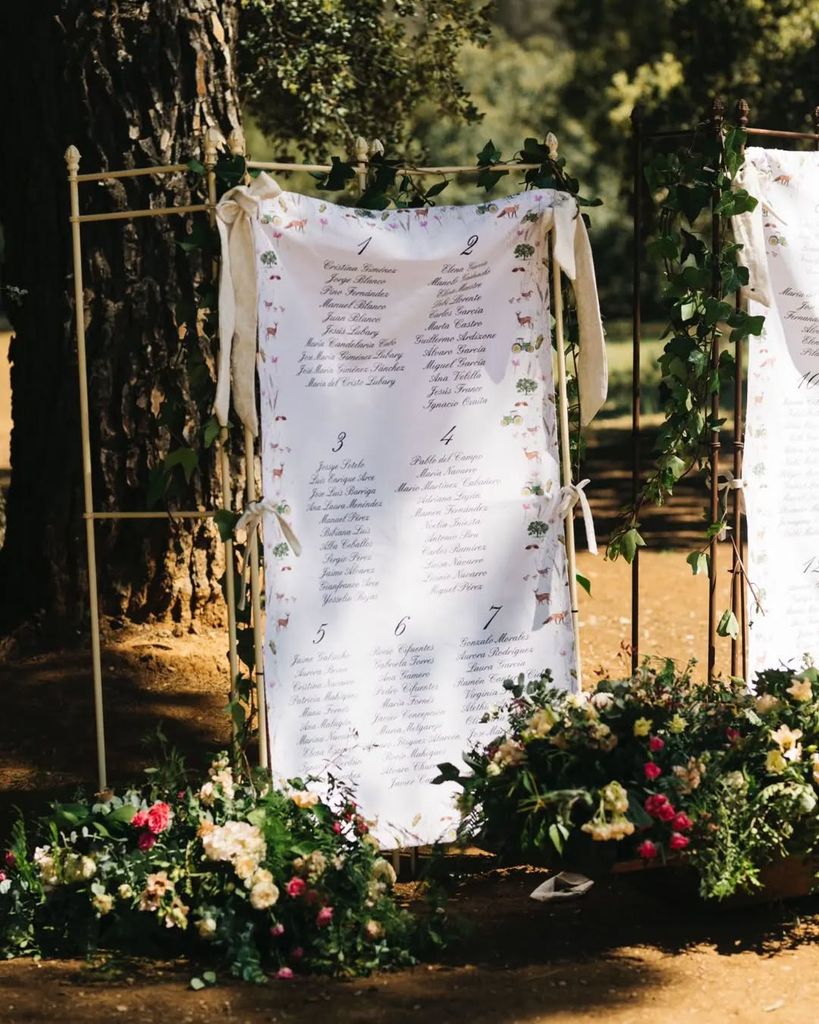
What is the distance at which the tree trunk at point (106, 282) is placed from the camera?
18.1 ft

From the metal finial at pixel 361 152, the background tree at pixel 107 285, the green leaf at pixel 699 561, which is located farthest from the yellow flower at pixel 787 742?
the background tree at pixel 107 285

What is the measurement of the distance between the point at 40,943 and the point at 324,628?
115 cm

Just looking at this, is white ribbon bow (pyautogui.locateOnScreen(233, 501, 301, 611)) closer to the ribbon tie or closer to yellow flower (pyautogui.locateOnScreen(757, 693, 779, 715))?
the ribbon tie

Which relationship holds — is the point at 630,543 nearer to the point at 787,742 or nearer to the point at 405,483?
the point at 405,483

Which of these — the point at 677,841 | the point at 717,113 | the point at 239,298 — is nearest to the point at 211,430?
the point at 239,298

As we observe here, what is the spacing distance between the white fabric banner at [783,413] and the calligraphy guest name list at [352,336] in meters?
1.22

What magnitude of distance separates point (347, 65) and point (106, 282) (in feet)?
10.3

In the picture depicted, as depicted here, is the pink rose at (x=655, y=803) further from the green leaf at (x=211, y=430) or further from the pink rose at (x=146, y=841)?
the green leaf at (x=211, y=430)

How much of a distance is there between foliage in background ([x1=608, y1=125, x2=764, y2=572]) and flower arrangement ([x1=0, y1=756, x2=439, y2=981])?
144cm

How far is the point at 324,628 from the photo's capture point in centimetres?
416

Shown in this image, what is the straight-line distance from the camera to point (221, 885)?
379 centimetres

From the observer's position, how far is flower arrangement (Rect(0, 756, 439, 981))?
12.3 ft

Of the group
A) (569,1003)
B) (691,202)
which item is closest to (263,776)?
(569,1003)

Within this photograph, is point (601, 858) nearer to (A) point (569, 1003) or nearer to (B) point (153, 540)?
(A) point (569, 1003)
